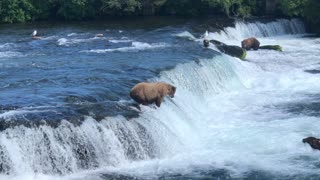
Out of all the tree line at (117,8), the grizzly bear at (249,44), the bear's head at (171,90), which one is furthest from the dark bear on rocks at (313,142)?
the tree line at (117,8)

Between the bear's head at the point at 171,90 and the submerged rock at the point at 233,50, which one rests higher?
the bear's head at the point at 171,90

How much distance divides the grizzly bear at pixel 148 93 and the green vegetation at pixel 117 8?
23.7 metres

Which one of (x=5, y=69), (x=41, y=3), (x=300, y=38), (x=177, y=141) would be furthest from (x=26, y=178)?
(x=41, y=3)

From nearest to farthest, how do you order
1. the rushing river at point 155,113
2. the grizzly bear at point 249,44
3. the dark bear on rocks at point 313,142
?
1. the rushing river at point 155,113
2. the dark bear on rocks at point 313,142
3. the grizzly bear at point 249,44

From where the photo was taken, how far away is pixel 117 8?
138 ft

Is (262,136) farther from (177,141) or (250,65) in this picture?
(250,65)

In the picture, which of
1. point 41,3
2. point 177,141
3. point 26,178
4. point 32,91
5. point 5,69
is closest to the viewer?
point 26,178

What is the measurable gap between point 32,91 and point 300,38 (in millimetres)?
21854

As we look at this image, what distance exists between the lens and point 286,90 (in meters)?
22.2

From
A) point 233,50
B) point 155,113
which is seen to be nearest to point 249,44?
point 233,50

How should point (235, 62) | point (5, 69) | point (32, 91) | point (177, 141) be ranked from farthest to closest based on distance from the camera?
point (235, 62) → point (5, 69) → point (32, 91) → point (177, 141)

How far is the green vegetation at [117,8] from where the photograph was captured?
130 feet

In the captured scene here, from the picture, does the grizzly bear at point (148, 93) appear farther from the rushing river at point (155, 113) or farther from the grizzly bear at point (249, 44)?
the grizzly bear at point (249, 44)

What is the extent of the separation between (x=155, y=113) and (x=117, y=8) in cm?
2710
